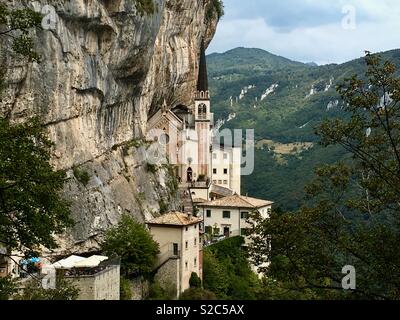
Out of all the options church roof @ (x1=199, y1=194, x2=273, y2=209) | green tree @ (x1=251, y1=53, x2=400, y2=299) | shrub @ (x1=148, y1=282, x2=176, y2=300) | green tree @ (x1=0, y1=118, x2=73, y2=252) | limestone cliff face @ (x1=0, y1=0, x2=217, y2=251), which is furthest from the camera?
church roof @ (x1=199, y1=194, x2=273, y2=209)

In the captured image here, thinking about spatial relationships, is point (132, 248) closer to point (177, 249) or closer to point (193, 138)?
point (177, 249)

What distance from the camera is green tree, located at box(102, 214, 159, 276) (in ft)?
126

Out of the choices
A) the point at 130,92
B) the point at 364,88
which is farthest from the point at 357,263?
the point at 130,92

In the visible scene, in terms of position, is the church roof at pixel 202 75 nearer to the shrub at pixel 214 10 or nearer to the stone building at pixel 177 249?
the shrub at pixel 214 10

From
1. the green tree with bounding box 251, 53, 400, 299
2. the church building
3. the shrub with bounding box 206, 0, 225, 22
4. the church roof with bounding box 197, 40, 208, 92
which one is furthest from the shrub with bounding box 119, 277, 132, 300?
the shrub with bounding box 206, 0, 225, 22

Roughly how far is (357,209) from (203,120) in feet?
190

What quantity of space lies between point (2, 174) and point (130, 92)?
3641 centimetres

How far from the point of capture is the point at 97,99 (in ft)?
141

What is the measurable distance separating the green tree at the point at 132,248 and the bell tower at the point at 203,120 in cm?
3386

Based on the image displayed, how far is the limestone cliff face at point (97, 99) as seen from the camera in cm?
3509

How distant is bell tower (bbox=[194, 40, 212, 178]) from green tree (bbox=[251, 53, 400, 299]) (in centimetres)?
5628

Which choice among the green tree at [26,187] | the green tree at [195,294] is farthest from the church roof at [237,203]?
the green tree at [26,187]

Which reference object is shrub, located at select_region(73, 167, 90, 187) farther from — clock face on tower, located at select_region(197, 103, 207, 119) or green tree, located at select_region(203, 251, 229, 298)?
clock face on tower, located at select_region(197, 103, 207, 119)
